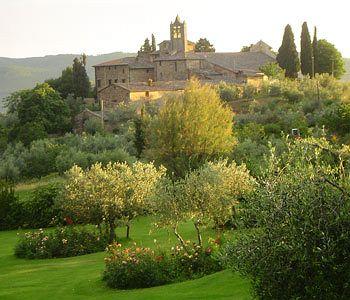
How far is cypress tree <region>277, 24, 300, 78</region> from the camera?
84125mm

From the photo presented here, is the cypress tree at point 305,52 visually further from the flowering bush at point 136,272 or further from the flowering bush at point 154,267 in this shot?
the flowering bush at point 136,272

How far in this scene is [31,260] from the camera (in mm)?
26906

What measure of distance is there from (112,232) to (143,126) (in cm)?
A: 2392

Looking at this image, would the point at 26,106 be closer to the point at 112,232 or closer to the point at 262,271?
the point at 112,232

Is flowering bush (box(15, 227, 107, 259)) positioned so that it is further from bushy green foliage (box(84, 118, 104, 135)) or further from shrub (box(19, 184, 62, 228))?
bushy green foliage (box(84, 118, 104, 135))

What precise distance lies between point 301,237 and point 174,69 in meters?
85.8

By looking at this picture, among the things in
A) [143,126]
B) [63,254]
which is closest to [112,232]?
[63,254]

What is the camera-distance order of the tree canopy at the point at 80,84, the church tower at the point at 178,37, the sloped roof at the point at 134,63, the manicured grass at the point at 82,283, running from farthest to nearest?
1. the church tower at the point at 178,37
2. the sloped roof at the point at 134,63
3. the tree canopy at the point at 80,84
4. the manicured grass at the point at 82,283

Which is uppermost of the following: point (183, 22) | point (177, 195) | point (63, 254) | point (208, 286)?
point (183, 22)

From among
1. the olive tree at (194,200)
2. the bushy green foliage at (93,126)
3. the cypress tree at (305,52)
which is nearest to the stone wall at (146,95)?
the bushy green foliage at (93,126)

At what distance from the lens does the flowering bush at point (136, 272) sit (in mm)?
20203

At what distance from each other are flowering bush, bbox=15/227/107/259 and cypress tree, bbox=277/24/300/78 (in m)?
59.9

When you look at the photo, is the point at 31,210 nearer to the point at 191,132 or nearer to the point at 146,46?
the point at 191,132

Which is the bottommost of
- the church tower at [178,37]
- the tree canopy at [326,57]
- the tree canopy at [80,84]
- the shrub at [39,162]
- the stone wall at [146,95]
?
the shrub at [39,162]
